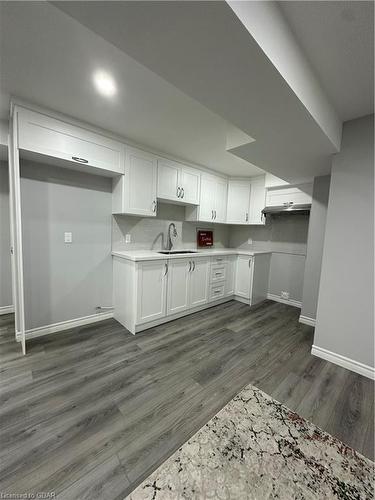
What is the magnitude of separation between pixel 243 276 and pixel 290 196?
1.59m

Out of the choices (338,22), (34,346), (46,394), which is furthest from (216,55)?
(34,346)

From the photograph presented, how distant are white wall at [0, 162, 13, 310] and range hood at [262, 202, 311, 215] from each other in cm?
393

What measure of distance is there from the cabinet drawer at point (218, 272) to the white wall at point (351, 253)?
5.15 feet

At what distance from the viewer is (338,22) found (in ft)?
3.45

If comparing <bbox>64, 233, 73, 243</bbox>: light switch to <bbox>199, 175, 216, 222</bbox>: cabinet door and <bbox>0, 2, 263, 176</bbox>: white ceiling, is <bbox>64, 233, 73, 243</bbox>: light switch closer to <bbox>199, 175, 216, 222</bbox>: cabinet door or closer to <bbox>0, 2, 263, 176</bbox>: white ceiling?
<bbox>0, 2, 263, 176</bbox>: white ceiling

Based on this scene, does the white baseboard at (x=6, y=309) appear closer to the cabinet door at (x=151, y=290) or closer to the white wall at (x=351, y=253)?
the cabinet door at (x=151, y=290)

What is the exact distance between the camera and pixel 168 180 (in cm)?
299

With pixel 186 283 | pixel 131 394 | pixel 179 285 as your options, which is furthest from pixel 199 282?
pixel 131 394

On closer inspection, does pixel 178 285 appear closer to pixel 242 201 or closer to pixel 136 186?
pixel 136 186

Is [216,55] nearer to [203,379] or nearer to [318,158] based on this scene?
[318,158]

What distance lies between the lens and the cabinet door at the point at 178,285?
2.79m

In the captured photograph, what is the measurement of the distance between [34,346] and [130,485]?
5.74ft

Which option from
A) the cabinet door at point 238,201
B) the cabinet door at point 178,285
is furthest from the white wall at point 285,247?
the cabinet door at point 178,285

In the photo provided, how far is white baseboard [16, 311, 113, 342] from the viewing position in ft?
7.61
